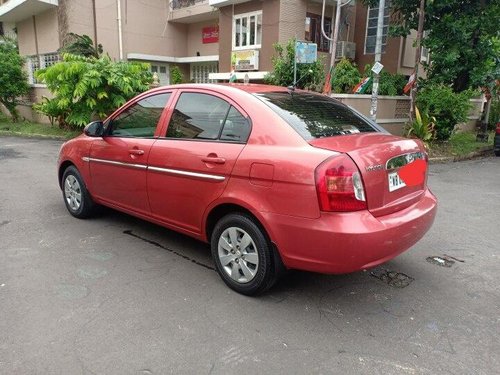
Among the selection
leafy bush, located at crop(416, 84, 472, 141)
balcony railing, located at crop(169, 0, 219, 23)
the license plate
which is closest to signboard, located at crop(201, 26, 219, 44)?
balcony railing, located at crop(169, 0, 219, 23)

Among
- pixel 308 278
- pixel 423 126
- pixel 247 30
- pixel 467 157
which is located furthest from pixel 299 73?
pixel 308 278

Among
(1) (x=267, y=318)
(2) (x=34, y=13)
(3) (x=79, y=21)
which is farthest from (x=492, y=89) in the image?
(2) (x=34, y=13)

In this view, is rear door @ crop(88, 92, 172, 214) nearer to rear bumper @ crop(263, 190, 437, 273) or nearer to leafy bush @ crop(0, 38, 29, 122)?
rear bumper @ crop(263, 190, 437, 273)

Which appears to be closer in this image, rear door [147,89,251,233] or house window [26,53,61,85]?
rear door [147,89,251,233]

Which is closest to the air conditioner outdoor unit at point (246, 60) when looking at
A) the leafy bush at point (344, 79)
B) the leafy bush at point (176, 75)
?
the leafy bush at point (176, 75)

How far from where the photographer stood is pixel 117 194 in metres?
4.45

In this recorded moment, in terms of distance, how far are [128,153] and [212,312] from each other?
1.92 m

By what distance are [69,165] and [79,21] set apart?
14549 mm

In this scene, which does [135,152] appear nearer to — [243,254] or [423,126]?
[243,254]

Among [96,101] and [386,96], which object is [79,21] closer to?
[96,101]

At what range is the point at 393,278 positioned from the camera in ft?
12.0

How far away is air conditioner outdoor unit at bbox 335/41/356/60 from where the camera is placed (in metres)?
16.0

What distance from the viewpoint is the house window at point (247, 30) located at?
16.4m

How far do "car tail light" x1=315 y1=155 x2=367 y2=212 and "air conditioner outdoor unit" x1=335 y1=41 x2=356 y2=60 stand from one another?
14.2 m
